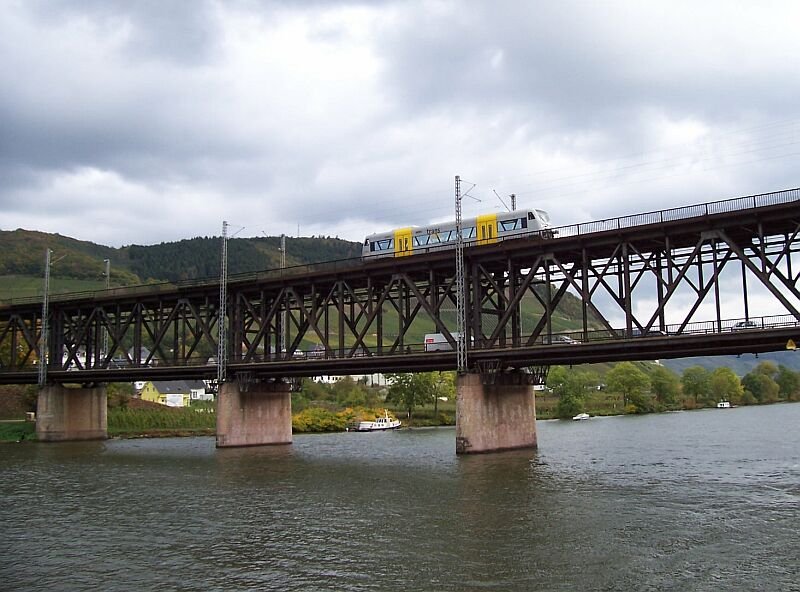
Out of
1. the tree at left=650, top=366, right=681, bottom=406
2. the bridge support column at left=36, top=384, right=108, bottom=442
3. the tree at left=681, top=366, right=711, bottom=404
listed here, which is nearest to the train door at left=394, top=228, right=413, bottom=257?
the bridge support column at left=36, top=384, right=108, bottom=442

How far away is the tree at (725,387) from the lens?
18975 cm

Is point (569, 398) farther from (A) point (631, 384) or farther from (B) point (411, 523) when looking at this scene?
(B) point (411, 523)

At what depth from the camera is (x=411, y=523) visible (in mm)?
32812

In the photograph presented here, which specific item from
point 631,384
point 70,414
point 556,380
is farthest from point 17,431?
point 631,384

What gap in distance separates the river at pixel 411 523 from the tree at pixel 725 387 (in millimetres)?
136159

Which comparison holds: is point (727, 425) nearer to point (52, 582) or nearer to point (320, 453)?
point (320, 453)

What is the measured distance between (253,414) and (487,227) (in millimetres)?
30064

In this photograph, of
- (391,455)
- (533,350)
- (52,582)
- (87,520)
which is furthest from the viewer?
(391,455)

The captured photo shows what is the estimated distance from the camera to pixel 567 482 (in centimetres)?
4466

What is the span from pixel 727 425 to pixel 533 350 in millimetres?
62170

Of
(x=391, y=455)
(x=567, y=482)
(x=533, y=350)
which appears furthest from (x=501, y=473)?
(x=391, y=455)

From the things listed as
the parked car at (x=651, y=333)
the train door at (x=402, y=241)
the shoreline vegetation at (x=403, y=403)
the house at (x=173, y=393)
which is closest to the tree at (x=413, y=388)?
→ the shoreline vegetation at (x=403, y=403)

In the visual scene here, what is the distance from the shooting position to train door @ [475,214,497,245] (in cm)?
6531

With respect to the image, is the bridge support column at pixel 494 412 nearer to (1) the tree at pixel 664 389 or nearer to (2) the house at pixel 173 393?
(2) the house at pixel 173 393
